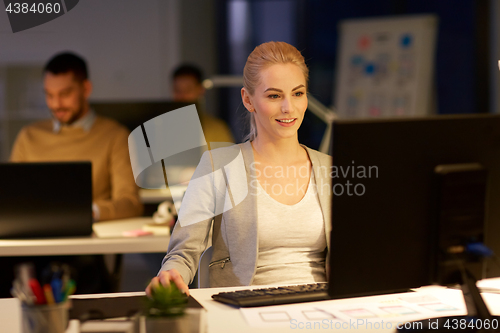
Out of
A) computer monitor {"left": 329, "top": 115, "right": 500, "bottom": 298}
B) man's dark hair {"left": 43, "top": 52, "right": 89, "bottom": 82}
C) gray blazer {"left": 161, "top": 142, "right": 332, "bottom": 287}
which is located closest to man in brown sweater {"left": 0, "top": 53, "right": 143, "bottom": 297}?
man's dark hair {"left": 43, "top": 52, "right": 89, "bottom": 82}

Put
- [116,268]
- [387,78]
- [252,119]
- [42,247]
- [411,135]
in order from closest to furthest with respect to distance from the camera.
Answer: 1. [411,135]
2. [252,119]
3. [42,247]
4. [116,268]
5. [387,78]

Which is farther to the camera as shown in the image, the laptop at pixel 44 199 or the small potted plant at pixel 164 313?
the laptop at pixel 44 199

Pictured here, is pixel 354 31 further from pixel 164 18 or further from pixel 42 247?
pixel 42 247

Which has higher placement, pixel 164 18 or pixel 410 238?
pixel 164 18

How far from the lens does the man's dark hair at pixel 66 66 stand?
8.26 feet

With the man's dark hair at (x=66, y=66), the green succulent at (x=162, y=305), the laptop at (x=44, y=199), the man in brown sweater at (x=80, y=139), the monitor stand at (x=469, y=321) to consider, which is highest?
the man's dark hair at (x=66, y=66)

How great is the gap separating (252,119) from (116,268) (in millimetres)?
1117

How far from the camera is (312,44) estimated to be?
5656 millimetres

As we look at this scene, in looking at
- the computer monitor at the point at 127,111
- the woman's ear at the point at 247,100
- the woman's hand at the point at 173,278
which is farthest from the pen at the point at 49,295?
the computer monitor at the point at 127,111

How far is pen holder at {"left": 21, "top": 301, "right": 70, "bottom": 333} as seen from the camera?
2.94ft

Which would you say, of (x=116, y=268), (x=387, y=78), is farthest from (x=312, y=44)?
(x=116, y=268)

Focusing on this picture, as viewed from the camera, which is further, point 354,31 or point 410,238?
point 354,31

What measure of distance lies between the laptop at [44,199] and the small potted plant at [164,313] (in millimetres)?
1114

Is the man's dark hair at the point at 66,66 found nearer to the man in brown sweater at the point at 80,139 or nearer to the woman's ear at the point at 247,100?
the man in brown sweater at the point at 80,139
